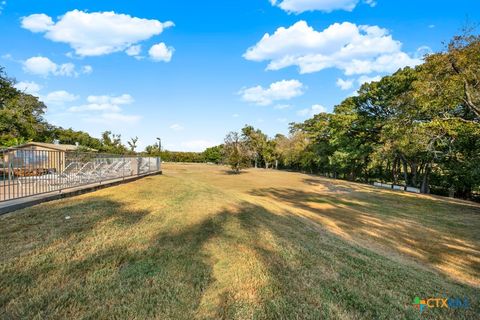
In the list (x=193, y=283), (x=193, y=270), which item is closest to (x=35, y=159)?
(x=193, y=270)

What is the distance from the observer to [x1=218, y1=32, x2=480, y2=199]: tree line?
11680mm

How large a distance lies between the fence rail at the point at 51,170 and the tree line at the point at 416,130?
16.8m

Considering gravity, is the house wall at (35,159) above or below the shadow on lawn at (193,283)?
above

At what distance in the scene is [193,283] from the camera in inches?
110

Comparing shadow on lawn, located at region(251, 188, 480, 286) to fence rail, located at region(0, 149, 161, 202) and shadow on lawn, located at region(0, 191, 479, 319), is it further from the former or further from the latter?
fence rail, located at region(0, 149, 161, 202)

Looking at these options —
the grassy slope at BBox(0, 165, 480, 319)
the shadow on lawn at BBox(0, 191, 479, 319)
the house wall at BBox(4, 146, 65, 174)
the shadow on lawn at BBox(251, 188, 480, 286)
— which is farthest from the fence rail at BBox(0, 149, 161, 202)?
the shadow on lawn at BBox(251, 188, 480, 286)

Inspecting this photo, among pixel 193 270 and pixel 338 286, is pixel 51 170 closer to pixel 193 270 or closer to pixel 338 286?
pixel 193 270

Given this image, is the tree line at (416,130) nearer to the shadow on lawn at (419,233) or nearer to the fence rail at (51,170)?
the shadow on lawn at (419,233)

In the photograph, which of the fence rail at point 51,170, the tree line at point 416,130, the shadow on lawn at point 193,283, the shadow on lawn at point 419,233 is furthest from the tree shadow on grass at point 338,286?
the tree line at point 416,130

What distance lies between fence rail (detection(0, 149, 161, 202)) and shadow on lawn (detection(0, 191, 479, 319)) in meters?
3.41
